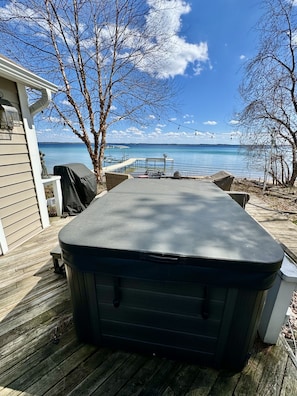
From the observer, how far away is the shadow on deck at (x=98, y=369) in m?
1.09

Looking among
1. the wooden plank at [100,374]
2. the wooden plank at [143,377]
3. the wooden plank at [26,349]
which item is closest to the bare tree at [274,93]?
the wooden plank at [143,377]

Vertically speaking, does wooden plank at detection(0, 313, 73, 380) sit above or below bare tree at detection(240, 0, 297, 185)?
below

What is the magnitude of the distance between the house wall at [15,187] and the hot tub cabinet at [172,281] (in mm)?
1992

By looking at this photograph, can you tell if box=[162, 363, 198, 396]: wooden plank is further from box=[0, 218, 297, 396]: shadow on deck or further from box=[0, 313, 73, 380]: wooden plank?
box=[0, 313, 73, 380]: wooden plank

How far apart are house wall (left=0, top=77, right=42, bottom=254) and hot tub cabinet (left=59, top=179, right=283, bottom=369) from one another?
1.99 metres

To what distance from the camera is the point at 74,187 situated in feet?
13.1

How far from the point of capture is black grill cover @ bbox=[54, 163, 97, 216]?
3.89 metres

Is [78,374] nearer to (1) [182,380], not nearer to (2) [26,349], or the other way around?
(2) [26,349]

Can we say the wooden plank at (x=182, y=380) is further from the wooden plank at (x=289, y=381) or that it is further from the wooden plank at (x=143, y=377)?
the wooden plank at (x=289, y=381)

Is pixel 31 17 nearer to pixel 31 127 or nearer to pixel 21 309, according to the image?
pixel 31 127

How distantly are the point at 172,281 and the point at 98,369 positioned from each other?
0.82 metres

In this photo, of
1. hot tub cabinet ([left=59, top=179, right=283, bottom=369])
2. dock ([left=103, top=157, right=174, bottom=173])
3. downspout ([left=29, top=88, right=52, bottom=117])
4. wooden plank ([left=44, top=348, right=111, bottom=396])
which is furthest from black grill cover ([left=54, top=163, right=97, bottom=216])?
dock ([left=103, top=157, right=174, bottom=173])

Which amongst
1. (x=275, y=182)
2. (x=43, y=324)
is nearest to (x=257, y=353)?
(x=43, y=324)

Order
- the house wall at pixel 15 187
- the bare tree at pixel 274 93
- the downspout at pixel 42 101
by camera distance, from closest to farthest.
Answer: the house wall at pixel 15 187 → the downspout at pixel 42 101 → the bare tree at pixel 274 93
